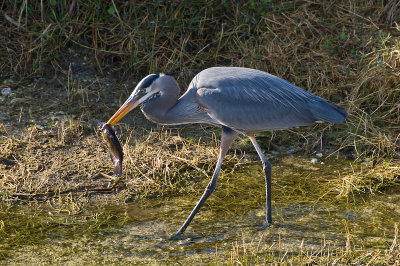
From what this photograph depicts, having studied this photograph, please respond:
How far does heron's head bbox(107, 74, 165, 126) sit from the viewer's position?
4383 mm

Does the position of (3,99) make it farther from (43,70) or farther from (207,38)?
(207,38)

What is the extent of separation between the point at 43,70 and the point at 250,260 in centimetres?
359

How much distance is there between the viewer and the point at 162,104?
4492 mm

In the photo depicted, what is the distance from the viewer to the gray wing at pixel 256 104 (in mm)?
4391

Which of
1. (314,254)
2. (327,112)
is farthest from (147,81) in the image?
(314,254)

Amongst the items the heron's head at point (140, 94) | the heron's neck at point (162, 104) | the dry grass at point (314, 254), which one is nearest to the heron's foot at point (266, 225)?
the dry grass at point (314, 254)

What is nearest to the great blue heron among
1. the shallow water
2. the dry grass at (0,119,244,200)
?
the shallow water

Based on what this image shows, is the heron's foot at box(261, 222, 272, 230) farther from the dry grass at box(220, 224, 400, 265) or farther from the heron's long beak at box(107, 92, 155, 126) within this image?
the heron's long beak at box(107, 92, 155, 126)

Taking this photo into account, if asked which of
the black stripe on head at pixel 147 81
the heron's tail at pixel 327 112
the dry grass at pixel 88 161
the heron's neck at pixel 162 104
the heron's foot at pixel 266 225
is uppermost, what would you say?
the black stripe on head at pixel 147 81

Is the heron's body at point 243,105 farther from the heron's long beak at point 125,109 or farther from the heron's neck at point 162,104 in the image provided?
the heron's long beak at point 125,109

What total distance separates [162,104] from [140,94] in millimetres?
186

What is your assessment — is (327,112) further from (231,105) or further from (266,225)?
(266,225)

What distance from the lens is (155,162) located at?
16.8ft

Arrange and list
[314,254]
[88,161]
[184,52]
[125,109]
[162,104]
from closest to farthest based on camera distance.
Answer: [314,254], [125,109], [162,104], [88,161], [184,52]
